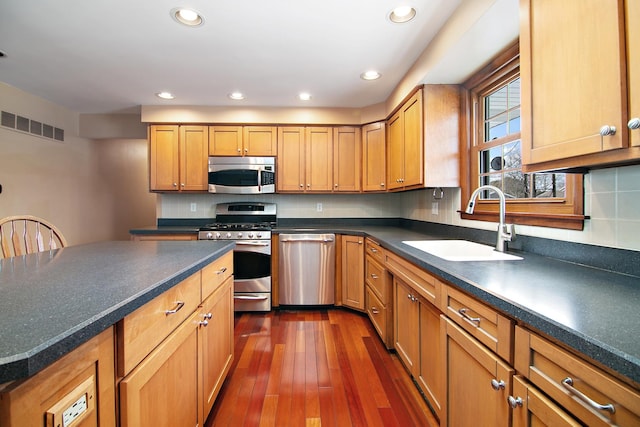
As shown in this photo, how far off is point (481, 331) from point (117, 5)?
2.54 meters

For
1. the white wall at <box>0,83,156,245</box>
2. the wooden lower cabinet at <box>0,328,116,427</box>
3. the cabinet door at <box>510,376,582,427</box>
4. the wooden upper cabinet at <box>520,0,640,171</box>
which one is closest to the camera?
the wooden lower cabinet at <box>0,328,116,427</box>

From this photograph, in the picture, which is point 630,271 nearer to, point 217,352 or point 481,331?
point 481,331

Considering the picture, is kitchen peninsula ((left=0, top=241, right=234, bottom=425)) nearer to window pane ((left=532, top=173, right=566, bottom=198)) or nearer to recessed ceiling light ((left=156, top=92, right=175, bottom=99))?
window pane ((left=532, top=173, right=566, bottom=198))

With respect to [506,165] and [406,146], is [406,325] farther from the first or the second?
[406,146]

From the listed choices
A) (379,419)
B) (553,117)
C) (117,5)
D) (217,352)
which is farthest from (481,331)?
(117,5)

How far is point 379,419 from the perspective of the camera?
1536mm

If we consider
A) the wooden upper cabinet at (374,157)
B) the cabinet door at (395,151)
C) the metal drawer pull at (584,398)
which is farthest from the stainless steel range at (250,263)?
the metal drawer pull at (584,398)


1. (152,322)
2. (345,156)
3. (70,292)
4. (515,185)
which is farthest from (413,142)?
(70,292)

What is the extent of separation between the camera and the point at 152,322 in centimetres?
90

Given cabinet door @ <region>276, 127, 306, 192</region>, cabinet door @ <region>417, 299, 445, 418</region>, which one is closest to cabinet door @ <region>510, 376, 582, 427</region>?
cabinet door @ <region>417, 299, 445, 418</region>

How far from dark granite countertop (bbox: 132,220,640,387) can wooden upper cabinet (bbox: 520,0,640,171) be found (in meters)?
0.41

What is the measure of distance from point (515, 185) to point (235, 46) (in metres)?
2.19

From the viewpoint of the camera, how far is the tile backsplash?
43.0 inches

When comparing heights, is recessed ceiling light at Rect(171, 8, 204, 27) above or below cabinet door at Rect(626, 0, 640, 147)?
above
